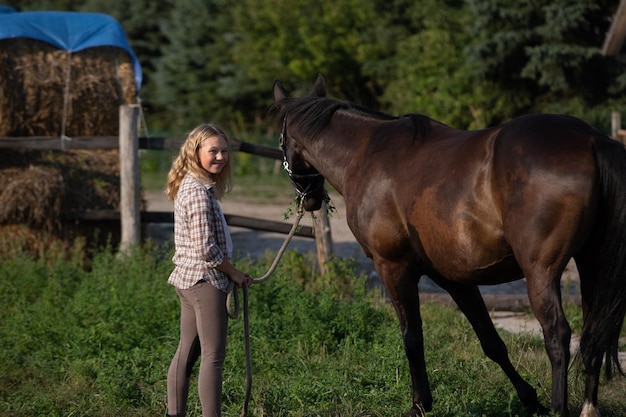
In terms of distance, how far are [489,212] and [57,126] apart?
6793 millimetres

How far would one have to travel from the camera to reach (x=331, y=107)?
5383mm

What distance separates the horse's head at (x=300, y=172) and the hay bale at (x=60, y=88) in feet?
16.1

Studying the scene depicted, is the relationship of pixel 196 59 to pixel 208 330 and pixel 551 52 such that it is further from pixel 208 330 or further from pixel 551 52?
pixel 208 330

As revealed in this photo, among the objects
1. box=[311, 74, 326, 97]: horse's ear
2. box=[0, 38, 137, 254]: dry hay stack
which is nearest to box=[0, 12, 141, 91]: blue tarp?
box=[0, 38, 137, 254]: dry hay stack

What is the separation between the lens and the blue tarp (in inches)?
376

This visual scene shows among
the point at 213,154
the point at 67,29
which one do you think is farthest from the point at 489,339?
the point at 67,29

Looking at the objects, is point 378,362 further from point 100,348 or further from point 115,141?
point 115,141

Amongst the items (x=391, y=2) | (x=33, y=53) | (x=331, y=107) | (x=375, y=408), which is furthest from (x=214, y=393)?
(x=391, y=2)

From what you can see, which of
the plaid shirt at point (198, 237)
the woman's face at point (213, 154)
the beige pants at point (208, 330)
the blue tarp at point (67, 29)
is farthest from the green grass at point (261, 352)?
the blue tarp at point (67, 29)

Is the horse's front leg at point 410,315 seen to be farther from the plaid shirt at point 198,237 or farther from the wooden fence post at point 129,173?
the wooden fence post at point 129,173

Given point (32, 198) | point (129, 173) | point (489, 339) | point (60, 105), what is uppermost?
point (60, 105)

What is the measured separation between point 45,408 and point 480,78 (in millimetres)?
18639

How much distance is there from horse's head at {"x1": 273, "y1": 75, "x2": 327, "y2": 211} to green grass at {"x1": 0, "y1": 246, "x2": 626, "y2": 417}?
Answer: 1.10 metres

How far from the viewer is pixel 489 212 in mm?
4242
